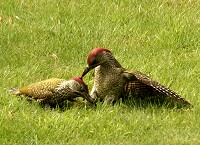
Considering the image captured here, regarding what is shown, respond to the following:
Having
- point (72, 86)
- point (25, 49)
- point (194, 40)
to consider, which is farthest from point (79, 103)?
point (194, 40)

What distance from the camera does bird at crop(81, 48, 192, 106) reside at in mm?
7141

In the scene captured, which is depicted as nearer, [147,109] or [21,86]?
[147,109]

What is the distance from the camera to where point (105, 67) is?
725 cm

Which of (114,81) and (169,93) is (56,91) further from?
(169,93)

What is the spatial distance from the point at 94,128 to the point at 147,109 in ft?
2.53

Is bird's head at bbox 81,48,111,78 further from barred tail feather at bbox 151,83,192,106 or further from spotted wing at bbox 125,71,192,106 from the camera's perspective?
barred tail feather at bbox 151,83,192,106

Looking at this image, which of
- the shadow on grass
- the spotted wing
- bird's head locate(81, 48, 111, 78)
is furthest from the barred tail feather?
bird's head locate(81, 48, 111, 78)

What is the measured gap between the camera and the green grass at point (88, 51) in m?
6.45

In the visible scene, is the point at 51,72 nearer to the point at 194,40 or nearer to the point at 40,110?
the point at 40,110

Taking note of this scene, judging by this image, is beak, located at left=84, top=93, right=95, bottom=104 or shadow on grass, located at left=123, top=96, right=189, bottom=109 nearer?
beak, located at left=84, top=93, right=95, bottom=104

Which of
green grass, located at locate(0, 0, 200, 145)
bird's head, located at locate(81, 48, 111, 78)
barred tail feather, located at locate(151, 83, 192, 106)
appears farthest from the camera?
bird's head, located at locate(81, 48, 111, 78)

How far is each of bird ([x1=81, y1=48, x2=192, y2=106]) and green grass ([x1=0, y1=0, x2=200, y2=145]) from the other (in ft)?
0.62

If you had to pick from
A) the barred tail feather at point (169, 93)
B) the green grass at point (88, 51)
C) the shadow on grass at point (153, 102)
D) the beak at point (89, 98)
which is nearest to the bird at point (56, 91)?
the beak at point (89, 98)

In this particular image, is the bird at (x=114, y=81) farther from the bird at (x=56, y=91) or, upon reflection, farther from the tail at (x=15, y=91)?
the tail at (x=15, y=91)
